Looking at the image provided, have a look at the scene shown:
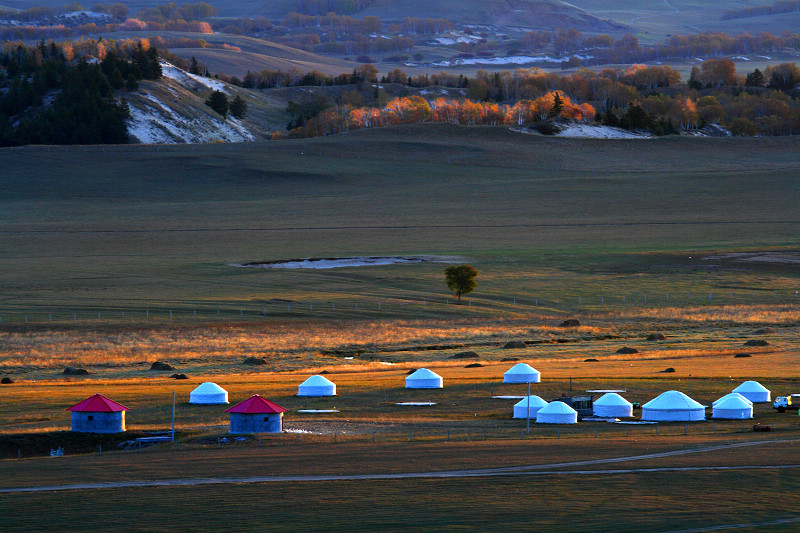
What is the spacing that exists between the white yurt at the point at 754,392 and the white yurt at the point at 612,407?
5.95 m

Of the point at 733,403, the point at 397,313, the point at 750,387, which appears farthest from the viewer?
the point at 397,313

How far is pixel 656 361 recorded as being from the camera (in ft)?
195

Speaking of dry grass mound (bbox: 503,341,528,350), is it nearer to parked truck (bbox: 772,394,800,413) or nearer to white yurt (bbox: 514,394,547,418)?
white yurt (bbox: 514,394,547,418)

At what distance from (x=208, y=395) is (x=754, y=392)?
23.8 m

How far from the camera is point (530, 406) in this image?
44.9 meters

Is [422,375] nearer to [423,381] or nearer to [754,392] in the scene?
[423,381]

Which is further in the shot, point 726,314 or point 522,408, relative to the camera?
point 726,314

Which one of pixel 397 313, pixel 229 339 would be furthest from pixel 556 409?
pixel 397 313

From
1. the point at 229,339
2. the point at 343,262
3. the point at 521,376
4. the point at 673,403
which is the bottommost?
the point at 343,262

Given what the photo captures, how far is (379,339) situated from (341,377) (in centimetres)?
1299

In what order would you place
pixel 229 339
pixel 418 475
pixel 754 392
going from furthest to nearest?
pixel 229 339
pixel 754 392
pixel 418 475

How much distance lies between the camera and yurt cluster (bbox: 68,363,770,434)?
39.8 m

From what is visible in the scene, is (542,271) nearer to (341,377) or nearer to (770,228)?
(770,228)

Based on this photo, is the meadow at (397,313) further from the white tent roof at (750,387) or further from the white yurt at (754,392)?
the white yurt at (754,392)
